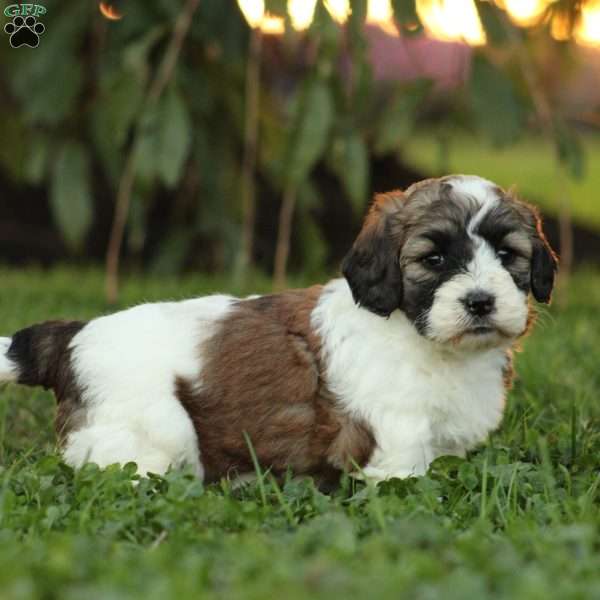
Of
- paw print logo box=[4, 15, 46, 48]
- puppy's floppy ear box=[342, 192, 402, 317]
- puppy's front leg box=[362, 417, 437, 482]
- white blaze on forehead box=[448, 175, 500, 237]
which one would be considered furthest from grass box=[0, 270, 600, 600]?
paw print logo box=[4, 15, 46, 48]

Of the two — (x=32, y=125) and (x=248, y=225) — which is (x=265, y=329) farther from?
(x=32, y=125)

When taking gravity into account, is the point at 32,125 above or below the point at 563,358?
above

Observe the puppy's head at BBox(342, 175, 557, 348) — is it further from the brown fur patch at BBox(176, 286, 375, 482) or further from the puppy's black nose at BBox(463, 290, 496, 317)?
the brown fur patch at BBox(176, 286, 375, 482)

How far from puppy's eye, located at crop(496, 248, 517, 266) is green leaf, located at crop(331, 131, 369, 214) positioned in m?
3.85

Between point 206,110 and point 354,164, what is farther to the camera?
point 206,110

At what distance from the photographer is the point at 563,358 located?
6.90 meters

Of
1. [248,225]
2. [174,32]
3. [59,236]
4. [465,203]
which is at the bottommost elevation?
[59,236]

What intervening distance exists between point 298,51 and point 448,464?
7.24 m

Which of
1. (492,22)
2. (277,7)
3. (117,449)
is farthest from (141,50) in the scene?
(117,449)

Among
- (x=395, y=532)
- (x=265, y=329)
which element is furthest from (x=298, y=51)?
(x=395, y=532)

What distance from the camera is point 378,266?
4.54 metres

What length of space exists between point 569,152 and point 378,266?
455 cm

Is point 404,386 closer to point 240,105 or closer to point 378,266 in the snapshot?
point 378,266

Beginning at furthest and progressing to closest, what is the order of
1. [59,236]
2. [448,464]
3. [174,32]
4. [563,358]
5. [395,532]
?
[59,236] < [174,32] < [563,358] < [448,464] < [395,532]
